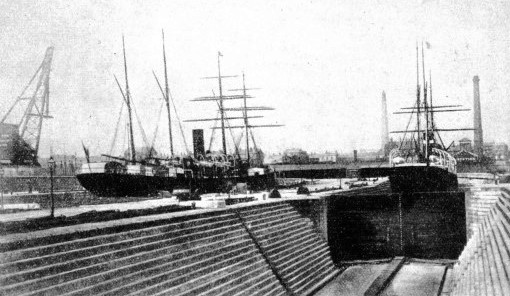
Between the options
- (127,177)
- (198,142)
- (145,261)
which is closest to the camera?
(145,261)

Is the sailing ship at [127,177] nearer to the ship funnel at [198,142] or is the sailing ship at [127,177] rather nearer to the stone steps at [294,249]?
the ship funnel at [198,142]

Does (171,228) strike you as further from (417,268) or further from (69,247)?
(417,268)

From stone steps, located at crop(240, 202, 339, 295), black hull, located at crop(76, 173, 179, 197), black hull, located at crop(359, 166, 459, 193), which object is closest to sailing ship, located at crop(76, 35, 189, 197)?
black hull, located at crop(76, 173, 179, 197)

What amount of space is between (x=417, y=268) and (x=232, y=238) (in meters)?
13.8

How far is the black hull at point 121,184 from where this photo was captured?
34.8 metres

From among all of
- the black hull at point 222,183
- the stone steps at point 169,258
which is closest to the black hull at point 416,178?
the black hull at point 222,183

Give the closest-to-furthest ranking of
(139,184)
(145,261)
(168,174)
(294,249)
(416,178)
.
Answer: (145,261)
(294,249)
(416,178)
(139,184)
(168,174)

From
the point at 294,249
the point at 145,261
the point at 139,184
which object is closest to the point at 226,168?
the point at 139,184

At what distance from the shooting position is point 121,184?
119 ft

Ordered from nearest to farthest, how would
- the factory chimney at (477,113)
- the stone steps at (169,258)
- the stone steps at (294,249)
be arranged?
1. the stone steps at (169,258)
2. the stone steps at (294,249)
3. the factory chimney at (477,113)

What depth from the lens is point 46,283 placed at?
1070 cm

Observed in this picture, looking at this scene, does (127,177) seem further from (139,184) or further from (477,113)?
(477,113)

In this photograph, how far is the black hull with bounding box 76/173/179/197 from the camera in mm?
34750

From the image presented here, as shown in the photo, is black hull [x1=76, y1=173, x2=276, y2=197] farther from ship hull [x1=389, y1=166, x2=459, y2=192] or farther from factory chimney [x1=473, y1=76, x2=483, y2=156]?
factory chimney [x1=473, y1=76, x2=483, y2=156]
